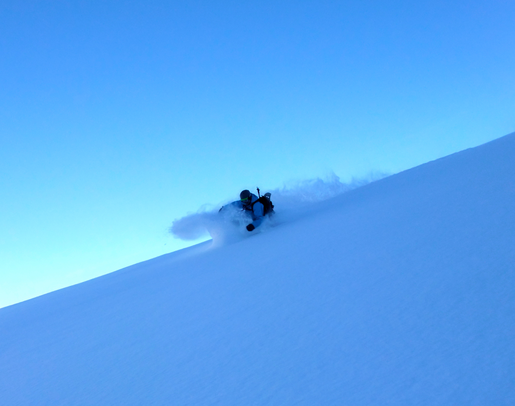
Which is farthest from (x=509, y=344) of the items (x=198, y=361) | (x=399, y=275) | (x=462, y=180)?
(x=462, y=180)

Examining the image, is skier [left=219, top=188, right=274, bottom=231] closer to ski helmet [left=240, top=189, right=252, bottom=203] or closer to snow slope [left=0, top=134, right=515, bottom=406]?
ski helmet [left=240, top=189, right=252, bottom=203]

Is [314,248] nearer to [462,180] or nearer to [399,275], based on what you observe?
[399,275]

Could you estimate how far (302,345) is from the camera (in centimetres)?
222

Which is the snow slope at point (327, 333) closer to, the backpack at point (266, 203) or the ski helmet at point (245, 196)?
the ski helmet at point (245, 196)

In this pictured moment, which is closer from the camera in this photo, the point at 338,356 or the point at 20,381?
the point at 338,356

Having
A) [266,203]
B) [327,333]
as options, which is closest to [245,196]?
[266,203]

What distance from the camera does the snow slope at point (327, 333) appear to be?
5.53 feet

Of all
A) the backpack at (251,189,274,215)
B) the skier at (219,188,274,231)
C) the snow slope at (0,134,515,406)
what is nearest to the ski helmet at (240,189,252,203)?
the skier at (219,188,274,231)

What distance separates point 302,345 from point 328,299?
2.25 feet

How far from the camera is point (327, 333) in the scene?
2.27m

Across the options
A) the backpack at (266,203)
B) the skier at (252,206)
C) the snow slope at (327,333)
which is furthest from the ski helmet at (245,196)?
the snow slope at (327,333)

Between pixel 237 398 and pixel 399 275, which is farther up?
pixel 399 275

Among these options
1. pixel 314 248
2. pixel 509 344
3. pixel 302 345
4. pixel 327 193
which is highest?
pixel 327 193

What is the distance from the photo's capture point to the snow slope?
1685mm
